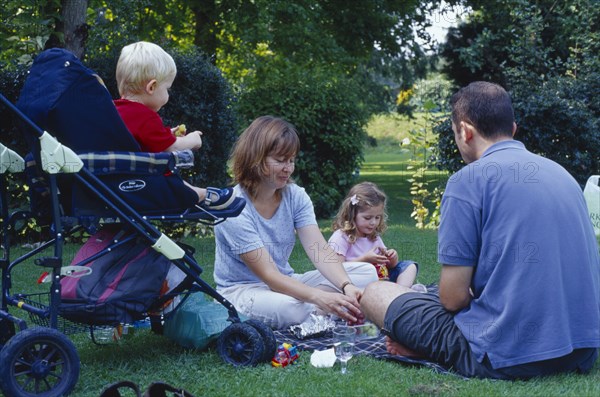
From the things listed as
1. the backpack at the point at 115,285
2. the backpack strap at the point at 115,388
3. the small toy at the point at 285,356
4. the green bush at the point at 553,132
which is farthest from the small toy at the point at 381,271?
the green bush at the point at 553,132

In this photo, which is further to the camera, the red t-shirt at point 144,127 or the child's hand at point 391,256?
the child's hand at point 391,256

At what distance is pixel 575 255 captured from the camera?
3654 mm

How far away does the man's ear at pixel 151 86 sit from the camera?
410cm

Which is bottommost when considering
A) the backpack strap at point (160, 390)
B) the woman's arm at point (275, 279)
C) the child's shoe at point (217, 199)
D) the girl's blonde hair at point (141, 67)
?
the backpack strap at point (160, 390)

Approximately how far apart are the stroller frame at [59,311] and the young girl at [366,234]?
5.37 ft

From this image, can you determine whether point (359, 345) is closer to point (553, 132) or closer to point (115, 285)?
point (115, 285)

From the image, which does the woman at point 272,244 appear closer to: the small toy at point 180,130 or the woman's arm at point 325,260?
the woman's arm at point 325,260

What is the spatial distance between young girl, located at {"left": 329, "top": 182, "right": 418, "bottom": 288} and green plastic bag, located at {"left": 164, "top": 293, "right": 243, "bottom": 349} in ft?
4.94

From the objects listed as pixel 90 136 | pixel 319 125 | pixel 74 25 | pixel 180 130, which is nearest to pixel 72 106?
pixel 90 136

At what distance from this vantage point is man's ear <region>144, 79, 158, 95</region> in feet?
13.4

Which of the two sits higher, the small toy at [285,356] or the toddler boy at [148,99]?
the toddler boy at [148,99]

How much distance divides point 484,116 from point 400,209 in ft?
39.9

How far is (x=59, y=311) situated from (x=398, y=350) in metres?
1.70

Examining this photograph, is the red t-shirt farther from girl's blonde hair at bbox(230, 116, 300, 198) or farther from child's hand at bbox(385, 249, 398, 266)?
child's hand at bbox(385, 249, 398, 266)
